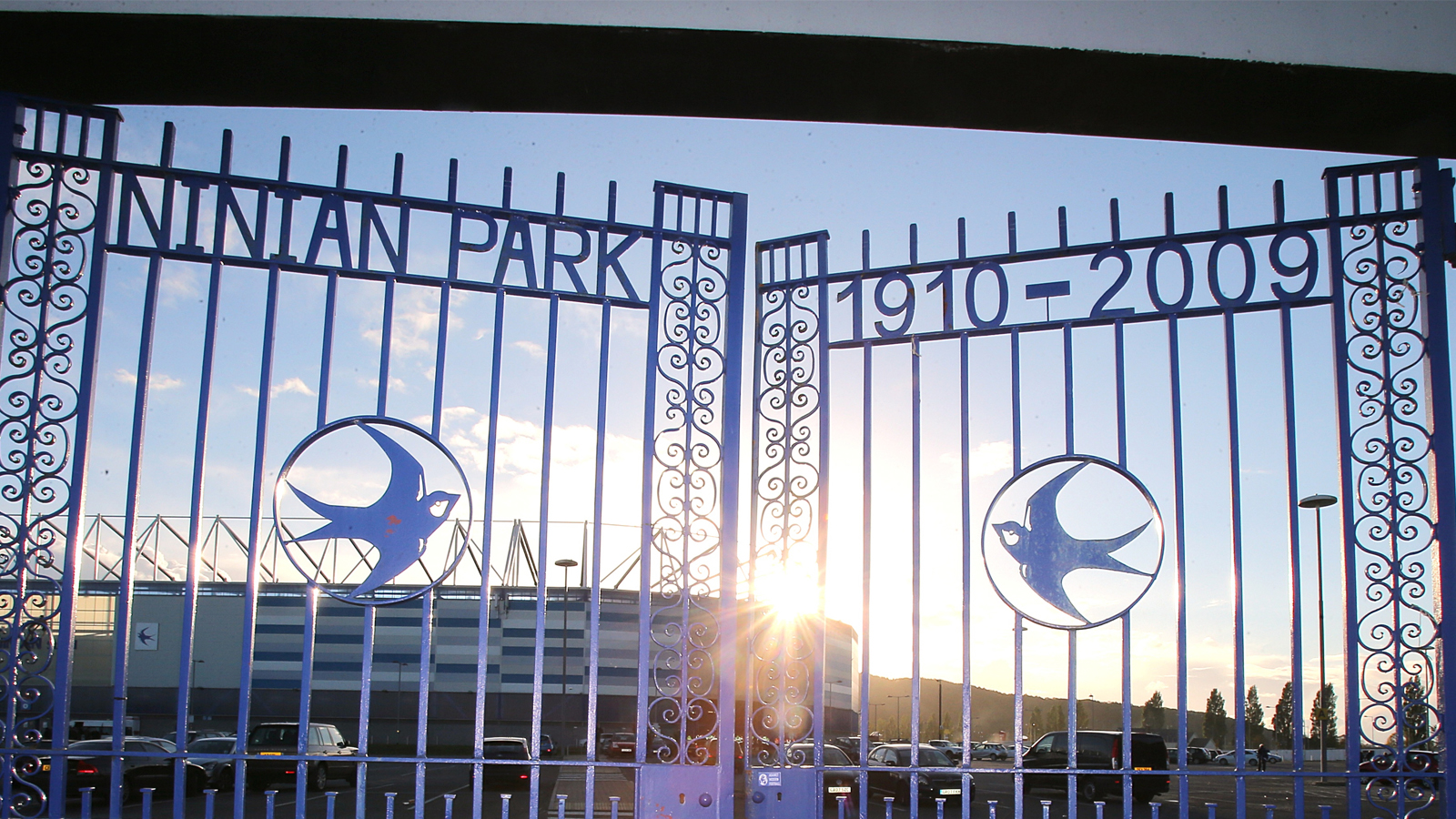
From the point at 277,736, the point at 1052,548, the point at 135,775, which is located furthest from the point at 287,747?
the point at 1052,548

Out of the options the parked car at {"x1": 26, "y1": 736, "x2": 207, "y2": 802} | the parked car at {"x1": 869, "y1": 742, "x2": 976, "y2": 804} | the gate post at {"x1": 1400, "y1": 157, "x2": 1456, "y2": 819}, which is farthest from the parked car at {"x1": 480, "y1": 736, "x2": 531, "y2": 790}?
the gate post at {"x1": 1400, "y1": 157, "x2": 1456, "y2": 819}

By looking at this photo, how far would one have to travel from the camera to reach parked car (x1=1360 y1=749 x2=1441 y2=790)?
431 cm

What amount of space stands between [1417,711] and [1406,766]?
0.75 feet

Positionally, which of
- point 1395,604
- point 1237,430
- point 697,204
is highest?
point 697,204

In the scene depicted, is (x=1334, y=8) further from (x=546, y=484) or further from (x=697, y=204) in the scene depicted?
(x=546, y=484)

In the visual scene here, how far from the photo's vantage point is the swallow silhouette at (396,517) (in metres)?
4.44

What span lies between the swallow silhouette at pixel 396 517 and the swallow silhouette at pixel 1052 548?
238cm

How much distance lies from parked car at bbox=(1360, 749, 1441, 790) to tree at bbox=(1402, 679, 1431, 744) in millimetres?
88

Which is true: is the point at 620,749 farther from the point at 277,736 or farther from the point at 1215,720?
the point at 1215,720

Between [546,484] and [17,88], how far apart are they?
2773mm

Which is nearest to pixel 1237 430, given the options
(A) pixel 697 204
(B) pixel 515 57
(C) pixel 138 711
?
(A) pixel 697 204

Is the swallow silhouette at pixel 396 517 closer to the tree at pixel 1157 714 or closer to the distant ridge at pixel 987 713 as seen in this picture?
the distant ridge at pixel 987 713

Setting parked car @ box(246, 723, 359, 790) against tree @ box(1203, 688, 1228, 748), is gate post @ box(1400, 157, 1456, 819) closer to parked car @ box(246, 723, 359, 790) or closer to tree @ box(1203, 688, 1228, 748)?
parked car @ box(246, 723, 359, 790)

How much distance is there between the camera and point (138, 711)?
38812mm
